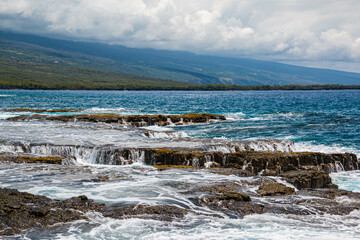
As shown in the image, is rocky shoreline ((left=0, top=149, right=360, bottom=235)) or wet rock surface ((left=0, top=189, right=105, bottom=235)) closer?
wet rock surface ((left=0, top=189, right=105, bottom=235))

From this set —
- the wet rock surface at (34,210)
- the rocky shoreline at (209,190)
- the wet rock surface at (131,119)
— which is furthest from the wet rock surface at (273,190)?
the wet rock surface at (131,119)

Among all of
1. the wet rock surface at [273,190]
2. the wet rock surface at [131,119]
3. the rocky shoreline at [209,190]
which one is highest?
the wet rock surface at [273,190]

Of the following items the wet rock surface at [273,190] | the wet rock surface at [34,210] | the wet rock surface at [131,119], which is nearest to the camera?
the wet rock surface at [34,210]

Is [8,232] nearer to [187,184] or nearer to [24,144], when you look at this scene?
[187,184]

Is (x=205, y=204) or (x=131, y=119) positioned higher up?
(x=205, y=204)

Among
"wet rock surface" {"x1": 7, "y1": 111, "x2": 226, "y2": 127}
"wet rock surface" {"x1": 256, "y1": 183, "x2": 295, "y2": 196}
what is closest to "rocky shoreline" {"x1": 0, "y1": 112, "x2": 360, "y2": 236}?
"wet rock surface" {"x1": 256, "y1": 183, "x2": 295, "y2": 196}

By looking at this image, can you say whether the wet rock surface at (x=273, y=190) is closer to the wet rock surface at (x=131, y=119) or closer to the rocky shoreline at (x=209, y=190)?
the rocky shoreline at (x=209, y=190)

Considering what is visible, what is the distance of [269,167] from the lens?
74.9ft

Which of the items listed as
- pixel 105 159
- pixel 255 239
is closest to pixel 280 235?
pixel 255 239

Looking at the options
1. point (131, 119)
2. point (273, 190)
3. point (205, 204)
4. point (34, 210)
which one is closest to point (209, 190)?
point (205, 204)

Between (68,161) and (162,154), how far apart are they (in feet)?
19.4

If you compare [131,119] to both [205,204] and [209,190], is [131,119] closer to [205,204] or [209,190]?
[209,190]

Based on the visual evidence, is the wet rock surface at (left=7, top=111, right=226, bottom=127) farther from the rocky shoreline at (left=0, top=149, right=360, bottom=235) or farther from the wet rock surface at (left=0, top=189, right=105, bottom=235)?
the wet rock surface at (left=0, top=189, right=105, bottom=235)

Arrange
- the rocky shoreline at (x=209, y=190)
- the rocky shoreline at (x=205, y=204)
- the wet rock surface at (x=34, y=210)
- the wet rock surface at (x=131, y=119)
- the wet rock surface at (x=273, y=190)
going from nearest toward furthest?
the wet rock surface at (x=34, y=210), the rocky shoreline at (x=205, y=204), the rocky shoreline at (x=209, y=190), the wet rock surface at (x=273, y=190), the wet rock surface at (x=131, y=119)
